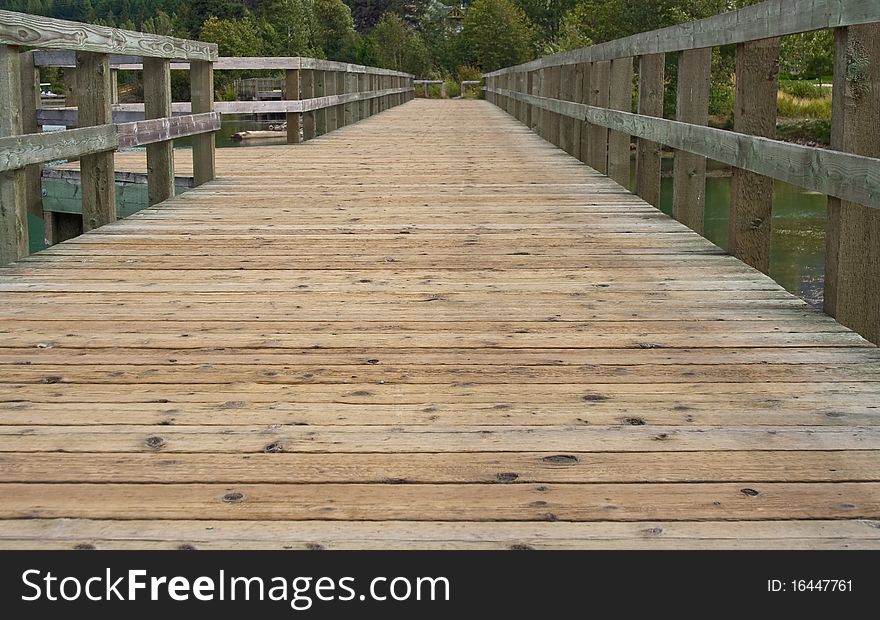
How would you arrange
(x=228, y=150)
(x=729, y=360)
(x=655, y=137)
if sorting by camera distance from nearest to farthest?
(x=729, y=360), (x=655, y=137), (x=228, y=150)

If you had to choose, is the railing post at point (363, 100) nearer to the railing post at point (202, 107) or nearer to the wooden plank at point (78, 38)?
the railing post at point (202, 107)

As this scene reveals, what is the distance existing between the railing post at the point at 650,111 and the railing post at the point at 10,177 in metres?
3.19

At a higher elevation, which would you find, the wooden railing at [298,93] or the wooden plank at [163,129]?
the wooden railing at [298,93]

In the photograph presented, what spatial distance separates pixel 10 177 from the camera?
13.5 ft

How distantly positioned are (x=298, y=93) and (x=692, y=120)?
7151mm

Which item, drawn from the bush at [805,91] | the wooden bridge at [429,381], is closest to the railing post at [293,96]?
the wooden bridge at [429,381]

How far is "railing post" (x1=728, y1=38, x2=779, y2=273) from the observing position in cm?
402

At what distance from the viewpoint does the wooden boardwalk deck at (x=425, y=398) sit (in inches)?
74.8

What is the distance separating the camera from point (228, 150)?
11.1m

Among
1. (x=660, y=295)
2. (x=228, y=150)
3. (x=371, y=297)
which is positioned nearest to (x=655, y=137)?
(x=660, y=295)

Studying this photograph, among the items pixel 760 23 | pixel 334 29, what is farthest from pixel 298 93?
pixel 334 29
